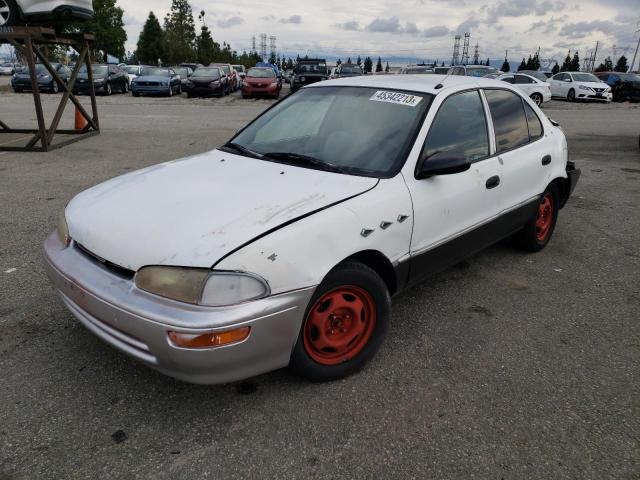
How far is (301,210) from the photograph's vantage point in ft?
8.15

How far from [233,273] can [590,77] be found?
86.5ft

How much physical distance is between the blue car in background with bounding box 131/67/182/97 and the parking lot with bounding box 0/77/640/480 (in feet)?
68.1

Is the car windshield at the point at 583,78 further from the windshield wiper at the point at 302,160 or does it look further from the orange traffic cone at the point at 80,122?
the windshield wiper at the point at 302,160

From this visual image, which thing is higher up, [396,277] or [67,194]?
[396,277]

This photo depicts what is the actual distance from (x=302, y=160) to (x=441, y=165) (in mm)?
839

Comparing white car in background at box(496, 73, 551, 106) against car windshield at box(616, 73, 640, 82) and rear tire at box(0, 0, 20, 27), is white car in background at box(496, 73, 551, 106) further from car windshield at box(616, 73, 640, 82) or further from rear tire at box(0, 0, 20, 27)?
rear tire at box(0, 0, 20, 27)

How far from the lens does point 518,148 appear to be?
3.99 m

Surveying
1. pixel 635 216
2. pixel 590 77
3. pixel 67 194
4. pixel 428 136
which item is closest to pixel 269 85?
pixel 590 77

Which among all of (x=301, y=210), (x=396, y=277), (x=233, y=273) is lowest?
(x=396, y=277)

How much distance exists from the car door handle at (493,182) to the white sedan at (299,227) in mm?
31

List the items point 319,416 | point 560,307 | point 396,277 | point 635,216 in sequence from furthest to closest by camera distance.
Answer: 1. point 635,216
2. point 560,307
3. point 396,277
4. point 319,416

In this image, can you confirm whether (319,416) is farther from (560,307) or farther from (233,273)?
(560,307)

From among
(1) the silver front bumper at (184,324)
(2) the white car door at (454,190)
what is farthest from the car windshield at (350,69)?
(1) the silver front bumper at (184,324)

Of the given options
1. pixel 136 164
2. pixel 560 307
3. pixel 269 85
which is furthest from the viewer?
pixel 269 85
